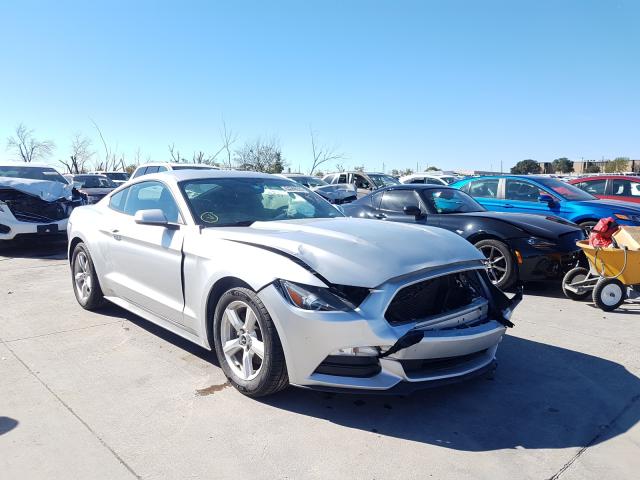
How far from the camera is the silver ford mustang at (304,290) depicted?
10.0ft

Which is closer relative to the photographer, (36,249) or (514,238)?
(514,238)

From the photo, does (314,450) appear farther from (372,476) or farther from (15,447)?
(15,447)

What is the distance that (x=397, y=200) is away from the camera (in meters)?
8.12

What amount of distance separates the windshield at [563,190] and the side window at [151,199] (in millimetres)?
7872

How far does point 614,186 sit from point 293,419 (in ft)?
39.2

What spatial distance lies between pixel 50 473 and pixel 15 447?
1.32 ft

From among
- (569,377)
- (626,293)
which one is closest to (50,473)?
(569,377)

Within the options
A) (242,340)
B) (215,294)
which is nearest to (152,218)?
(215,294)

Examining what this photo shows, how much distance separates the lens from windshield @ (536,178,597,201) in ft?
32.3

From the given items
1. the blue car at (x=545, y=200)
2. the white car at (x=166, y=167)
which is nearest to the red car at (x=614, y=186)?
the blue car at (x=545, y=200)

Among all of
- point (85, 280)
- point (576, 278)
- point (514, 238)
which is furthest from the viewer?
point (514, 238)

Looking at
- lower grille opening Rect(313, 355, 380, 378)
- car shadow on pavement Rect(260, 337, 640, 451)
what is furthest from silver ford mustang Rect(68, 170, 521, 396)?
car shadow on pavement Rect(260, 337, 640, 451)

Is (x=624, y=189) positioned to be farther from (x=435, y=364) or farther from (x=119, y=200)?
(x=119, y=200)

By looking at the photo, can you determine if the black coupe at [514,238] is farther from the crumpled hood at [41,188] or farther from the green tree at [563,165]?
the green tree at [563,165]
